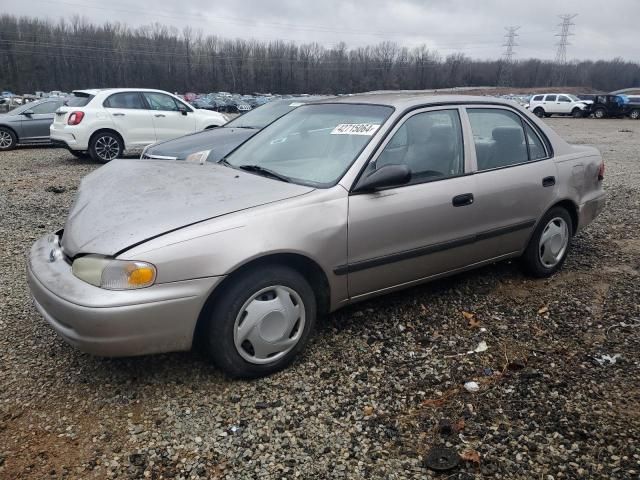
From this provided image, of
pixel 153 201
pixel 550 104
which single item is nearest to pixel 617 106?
pixel 550 104

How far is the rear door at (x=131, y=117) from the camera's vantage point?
10.8 metres

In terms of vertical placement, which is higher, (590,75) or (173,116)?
(590,75)

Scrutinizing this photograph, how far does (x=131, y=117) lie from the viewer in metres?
10.9

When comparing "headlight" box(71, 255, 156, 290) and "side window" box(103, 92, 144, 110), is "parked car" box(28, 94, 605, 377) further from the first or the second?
"side window" box(103, 92, 144, 110)

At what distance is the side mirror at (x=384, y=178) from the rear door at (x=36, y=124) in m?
13.7

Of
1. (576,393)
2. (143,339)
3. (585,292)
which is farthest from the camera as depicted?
(585,292)

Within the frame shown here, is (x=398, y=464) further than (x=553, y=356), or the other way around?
(x=553, y=356)

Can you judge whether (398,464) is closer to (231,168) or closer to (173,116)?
(231,168)

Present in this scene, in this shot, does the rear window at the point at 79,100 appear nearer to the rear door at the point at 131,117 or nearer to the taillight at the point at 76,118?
the taillight at the point at 76,118

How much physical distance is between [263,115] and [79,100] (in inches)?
196

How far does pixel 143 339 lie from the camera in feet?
8.37

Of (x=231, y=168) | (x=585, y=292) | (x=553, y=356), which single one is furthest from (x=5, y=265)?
(x=585, y=292)

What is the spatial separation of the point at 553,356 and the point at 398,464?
1462 mm

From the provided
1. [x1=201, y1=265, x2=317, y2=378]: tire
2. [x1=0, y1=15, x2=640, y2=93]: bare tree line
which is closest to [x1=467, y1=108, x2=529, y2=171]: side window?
[x1=201, y1=265, x2=317, y2=378]: tire
